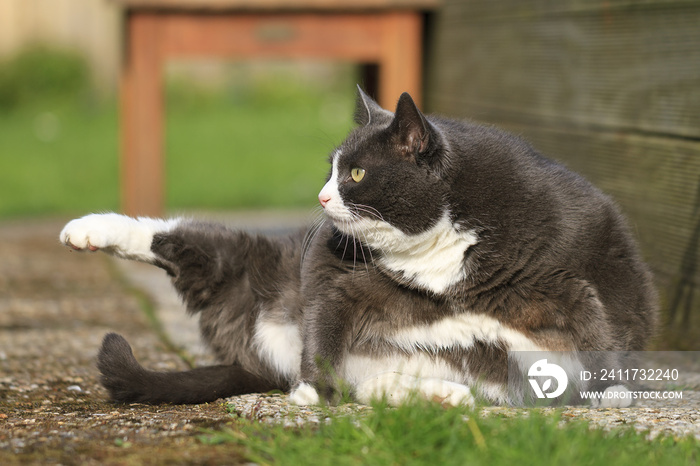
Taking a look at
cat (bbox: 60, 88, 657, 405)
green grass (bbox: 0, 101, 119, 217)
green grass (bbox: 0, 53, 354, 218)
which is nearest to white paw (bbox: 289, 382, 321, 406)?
cat (bbox: 60, 88, 657, 405)

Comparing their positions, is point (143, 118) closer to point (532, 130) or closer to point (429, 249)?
point (532, 130)

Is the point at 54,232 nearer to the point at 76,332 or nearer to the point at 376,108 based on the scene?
the point at 76,332

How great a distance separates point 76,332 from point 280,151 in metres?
5.55

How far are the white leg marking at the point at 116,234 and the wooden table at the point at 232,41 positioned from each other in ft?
6.88

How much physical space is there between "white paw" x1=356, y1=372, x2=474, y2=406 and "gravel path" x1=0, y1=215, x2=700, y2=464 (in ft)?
0.31

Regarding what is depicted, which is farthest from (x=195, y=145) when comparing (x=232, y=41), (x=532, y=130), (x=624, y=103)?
(x=624, y=103)

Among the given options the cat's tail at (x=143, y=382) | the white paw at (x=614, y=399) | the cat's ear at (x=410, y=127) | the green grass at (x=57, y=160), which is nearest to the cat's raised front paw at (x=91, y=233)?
the cat's tail at (x=143, y=382)

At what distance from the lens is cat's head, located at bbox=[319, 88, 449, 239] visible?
234 cm

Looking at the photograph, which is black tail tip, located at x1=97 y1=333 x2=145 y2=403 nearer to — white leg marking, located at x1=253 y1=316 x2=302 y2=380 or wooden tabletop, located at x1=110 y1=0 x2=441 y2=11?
white leg marking, located at x1=253 y1=316 x2=302 y2=380

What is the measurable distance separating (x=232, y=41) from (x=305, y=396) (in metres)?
2.98

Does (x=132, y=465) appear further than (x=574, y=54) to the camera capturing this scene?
No

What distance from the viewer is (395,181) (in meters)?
2.37

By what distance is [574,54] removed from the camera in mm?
3818

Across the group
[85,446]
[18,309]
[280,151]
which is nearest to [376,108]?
[85,446]
